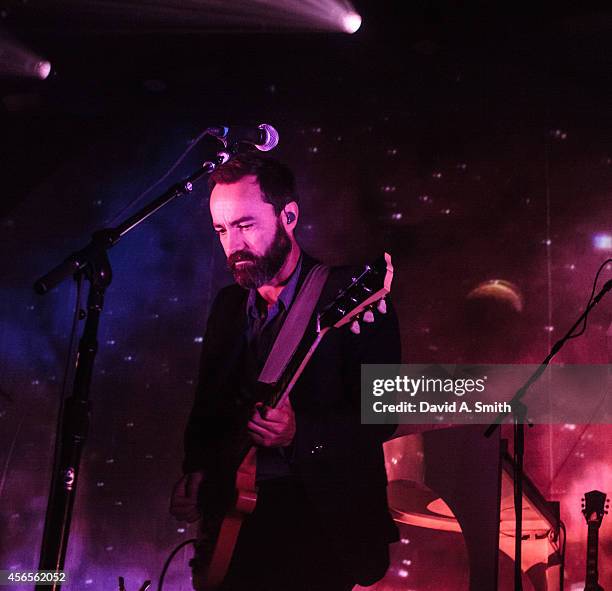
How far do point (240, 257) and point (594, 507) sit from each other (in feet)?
5.22

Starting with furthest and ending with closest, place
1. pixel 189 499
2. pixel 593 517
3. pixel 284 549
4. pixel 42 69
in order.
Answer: pixel 42 69 < pixel 593 517 < pixel 189 499 < pixel 284 549

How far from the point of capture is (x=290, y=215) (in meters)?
2.83

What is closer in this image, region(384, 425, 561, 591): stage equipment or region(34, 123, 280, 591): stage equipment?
region(34, 123, 280, 591): stage equipment

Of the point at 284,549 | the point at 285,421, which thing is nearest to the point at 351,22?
the point at 285,421

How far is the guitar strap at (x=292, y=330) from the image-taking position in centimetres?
243

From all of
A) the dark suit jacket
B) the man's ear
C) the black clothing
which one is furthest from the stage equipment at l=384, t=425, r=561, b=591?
the man's ear

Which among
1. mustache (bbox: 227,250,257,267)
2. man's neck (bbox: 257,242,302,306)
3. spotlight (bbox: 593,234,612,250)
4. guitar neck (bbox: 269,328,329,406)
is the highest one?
spotlight (bbox: 593,234,612,250)

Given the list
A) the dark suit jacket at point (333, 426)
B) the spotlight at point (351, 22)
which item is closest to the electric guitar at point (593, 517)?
the dark suit jacket at point (333, 426)

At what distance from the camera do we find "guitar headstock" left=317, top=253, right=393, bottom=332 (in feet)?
6.88

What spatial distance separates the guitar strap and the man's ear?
0.30m

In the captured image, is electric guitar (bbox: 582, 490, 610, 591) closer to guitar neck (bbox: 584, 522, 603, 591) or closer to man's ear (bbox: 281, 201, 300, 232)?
guitar neck (bbox: 584, 522, 603, 591)

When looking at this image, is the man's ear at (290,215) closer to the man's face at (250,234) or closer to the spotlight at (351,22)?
the man's face at (250,234)

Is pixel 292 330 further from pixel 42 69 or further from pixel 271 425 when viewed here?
pixel 42 69

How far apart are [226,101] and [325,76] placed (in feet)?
1.59
